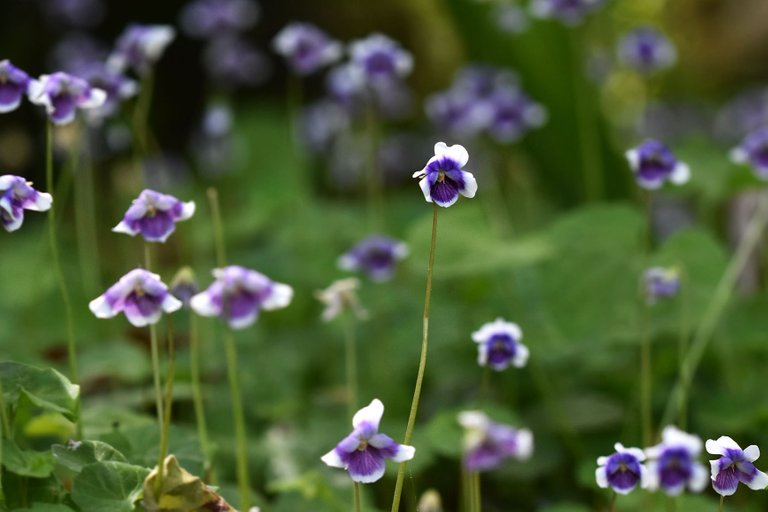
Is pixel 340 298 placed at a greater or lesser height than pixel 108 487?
greater

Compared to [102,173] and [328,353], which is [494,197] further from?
[102,173]

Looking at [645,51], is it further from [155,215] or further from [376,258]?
[155,215]

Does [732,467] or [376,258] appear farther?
[376,258]

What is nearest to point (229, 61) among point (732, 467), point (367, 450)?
point (367, 450)

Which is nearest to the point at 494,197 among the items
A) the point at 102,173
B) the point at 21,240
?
the point at 21,240

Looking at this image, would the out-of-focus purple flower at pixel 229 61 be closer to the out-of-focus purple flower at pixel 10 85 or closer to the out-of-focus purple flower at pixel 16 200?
the out-of-focus purple flower at pixel 10 85

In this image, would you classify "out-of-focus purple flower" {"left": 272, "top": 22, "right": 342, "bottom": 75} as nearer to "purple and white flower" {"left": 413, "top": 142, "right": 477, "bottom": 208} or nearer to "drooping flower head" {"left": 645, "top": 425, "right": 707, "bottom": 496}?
"purple and white flower" {"left": 413, "top": 142, "right": 477, "bottom": 208}

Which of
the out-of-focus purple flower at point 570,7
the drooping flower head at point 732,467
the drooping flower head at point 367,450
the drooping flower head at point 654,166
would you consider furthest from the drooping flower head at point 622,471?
the out-of-focus purple flower at point 570,7
